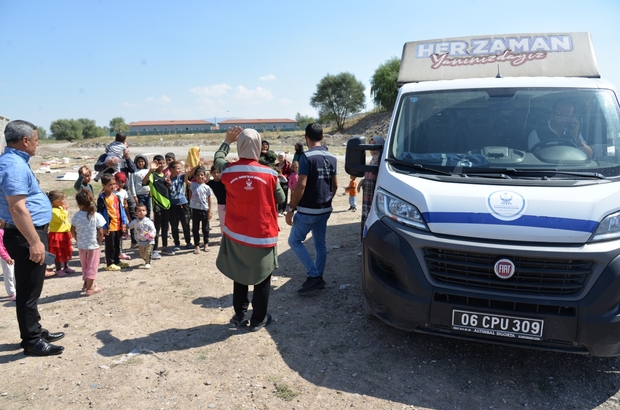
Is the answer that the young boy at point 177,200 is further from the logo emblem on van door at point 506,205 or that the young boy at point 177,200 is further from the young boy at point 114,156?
the logo emblem on van door at point 506,205

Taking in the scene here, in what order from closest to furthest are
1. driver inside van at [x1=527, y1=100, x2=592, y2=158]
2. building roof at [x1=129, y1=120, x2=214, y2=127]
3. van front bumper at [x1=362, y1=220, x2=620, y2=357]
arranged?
van front bumper at [x1=362, y1=220, x2=620, y2=357] → driver inside van at [x1=527, y1=100, x2=592, y2=158] → building roof at [x1=129, y1=120, x2=214, y2=127]

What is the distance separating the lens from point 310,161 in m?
5.17

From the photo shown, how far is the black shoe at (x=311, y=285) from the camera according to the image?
5.45 metres

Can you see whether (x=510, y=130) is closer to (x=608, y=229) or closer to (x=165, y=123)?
(x=608, y=229)

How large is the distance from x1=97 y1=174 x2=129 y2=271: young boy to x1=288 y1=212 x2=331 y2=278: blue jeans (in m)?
2.88

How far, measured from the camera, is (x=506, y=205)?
10.8 feet

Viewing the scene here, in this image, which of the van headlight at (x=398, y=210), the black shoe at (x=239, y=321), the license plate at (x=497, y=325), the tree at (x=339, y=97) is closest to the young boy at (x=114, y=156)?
the black shoe at (x=239, y=321)

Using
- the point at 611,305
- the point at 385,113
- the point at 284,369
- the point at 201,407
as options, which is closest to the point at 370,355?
the point at 284,369

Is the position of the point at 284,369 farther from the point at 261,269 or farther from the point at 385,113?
the point at 385,113

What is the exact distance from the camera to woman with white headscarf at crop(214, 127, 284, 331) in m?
4.15

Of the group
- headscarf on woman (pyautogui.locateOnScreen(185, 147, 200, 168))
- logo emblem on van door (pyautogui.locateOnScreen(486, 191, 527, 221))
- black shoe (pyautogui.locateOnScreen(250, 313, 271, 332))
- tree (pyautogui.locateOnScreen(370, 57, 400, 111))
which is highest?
tree (pyautogui.locateOnScreen(370, 57, 400, 111))

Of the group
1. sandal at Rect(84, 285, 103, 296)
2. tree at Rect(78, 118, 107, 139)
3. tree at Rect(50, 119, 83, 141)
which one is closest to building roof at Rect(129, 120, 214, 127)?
tree at Rect(78, 118, 107, 139)

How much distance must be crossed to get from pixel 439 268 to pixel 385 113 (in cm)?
5968

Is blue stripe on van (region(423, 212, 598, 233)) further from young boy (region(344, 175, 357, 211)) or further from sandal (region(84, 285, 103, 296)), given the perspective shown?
young boy (region(344, 175, 357, 211))
